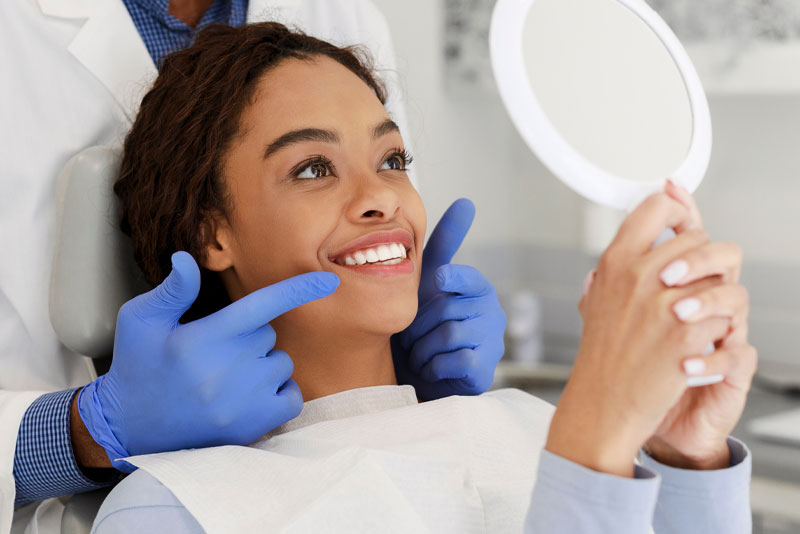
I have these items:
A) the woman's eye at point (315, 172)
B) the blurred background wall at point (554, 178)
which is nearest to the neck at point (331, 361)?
the woman's eye at point (315, 172)

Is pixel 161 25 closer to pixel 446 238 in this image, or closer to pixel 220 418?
pixel 446 238

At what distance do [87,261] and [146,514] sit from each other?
1.57 ft

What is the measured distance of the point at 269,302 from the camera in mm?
1053

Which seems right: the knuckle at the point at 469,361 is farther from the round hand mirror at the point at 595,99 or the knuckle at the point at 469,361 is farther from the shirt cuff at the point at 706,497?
the round hand mirror at the point at 595,99

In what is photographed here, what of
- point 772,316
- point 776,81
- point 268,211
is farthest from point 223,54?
point 772,316

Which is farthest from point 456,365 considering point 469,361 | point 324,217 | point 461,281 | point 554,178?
point 554,178

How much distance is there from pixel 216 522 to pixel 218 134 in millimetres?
572

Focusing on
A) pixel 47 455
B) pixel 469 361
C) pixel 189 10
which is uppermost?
pixel 189 10

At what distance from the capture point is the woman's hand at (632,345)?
0.71 metres

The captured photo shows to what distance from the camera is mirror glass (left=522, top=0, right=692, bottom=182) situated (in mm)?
824

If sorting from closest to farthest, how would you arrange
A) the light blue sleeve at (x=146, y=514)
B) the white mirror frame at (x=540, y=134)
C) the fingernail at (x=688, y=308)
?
the fingernail at (x=688, y=308) < the white mirror frame at (x=540, y=134) < the light blue sleeve at (x=146, y=514)

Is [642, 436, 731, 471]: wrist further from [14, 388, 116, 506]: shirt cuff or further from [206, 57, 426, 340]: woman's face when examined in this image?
[14, 388, 116, 506]: shirt cuff

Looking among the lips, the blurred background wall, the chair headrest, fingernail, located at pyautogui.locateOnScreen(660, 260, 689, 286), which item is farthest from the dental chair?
the blurred background wall

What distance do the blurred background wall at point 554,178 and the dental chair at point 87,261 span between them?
1.19 meters
